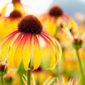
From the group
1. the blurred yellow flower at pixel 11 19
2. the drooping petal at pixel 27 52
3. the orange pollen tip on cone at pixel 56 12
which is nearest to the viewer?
the drooping petal at pixel 27 52

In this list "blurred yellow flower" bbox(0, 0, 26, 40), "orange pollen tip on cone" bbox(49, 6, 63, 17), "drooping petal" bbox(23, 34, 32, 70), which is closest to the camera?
"drooping petal" bbox(23, 34, 32, 70)

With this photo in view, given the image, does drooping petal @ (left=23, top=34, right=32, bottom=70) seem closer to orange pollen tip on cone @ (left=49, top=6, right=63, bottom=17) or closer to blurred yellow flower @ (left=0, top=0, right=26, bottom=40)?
blurred yellow flower @ (left=0, top=0, right=26, bottom=40)

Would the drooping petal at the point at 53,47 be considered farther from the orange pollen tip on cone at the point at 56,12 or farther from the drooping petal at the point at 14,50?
the orange pollen tip on cone at the point at 56,12

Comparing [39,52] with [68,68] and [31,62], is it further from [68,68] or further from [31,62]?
[68,68]

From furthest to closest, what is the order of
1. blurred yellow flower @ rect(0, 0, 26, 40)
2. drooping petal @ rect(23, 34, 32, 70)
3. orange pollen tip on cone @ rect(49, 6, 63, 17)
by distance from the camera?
orange pollen tip on cone @ rect(49, 6, 63, 17), blurred yellow flower @ rect(0, 0, 26, 40), drooping petal @ rect(23, 34, 32, 70)

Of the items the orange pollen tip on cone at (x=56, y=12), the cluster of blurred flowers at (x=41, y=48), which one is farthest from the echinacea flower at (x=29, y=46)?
the orange pollen tip on cone at (x=56, y=12)

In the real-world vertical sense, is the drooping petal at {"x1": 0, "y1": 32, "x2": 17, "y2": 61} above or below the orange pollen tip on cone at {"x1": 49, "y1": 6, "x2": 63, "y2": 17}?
below

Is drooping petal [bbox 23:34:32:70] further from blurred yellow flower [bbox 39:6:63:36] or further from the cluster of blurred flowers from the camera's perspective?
blurred yellow flower [bbox 39:6:63:36]

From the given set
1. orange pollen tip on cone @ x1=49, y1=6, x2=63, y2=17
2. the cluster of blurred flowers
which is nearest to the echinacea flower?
the cluster of blurred flowers

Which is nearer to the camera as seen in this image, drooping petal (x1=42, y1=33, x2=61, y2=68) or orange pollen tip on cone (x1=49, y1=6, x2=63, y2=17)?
drooping petal (x1=42, y1=33, x2=61, y2=68)
